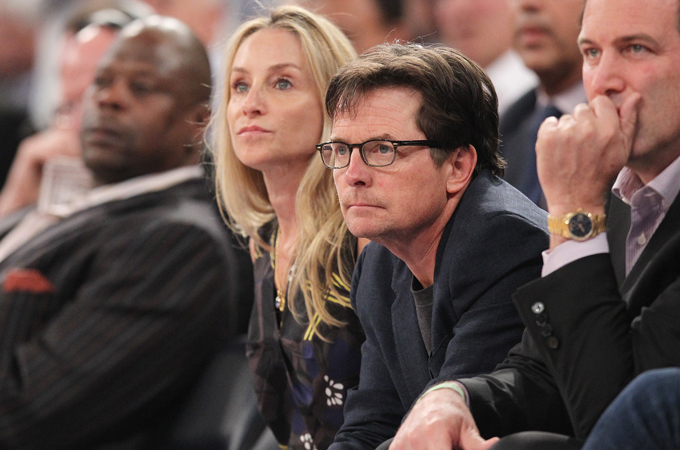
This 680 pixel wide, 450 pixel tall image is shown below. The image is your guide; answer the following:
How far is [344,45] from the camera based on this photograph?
2.46 m

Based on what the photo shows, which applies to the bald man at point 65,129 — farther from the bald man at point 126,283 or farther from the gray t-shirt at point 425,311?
the gray t-shirt at point 425,311

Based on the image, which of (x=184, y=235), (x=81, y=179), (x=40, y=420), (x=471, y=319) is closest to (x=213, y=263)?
(x=184, y=235)

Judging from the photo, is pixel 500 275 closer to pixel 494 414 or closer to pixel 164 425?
pixel 494 414

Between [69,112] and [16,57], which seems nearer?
[69,112]

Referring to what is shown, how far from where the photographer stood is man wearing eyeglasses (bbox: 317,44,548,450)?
1.76 metres

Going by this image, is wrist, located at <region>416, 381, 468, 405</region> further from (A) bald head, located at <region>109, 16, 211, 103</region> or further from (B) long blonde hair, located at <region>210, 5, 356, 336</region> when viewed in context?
(A) bald head, located at <region>109, 16, 211, 103</region>

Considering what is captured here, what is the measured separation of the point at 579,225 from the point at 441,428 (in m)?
0.38

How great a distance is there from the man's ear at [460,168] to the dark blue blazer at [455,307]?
0.02 m

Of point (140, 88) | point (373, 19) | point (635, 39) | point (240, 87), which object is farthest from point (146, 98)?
point (635, 39)

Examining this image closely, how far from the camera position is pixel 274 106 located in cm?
235

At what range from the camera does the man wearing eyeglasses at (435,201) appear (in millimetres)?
1760

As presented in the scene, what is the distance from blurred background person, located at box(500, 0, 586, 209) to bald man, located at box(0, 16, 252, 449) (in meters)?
1.05

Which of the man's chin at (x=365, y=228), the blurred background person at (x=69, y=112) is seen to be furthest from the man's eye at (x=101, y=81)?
the man's chin at (x=365, y=228)

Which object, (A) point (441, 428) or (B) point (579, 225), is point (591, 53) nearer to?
(B) point (579, 225)
